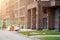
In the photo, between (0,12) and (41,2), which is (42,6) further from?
(0,12)

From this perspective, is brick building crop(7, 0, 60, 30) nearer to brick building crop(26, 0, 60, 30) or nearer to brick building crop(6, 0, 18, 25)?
brick building crop(26, 0, 60, 30)

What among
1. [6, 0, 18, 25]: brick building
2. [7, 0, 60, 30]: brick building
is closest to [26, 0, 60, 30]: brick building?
[7, 0, 60, 30]: brick building

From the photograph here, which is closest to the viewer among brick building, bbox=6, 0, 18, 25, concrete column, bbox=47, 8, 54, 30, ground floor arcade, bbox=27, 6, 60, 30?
ground floor arcade, bbox=27, 6, 60, 30

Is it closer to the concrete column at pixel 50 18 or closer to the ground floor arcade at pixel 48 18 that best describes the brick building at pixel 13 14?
the ground floor arcade at pixel 48 18

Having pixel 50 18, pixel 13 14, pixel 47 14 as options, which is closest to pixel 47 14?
pixel 47 14

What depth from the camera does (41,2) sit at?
180 ft

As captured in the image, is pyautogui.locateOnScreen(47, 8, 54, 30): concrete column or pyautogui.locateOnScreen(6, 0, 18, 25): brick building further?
pyautogui.locateOnScreen(6, 0, 18, 25): brick building

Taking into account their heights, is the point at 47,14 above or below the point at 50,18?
above

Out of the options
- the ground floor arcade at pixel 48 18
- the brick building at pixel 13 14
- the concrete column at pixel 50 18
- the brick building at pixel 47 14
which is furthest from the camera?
the brick building at pixel 13 14

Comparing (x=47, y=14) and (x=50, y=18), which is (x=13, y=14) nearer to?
(x=47, y=14)

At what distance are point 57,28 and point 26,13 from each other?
19.1 meters

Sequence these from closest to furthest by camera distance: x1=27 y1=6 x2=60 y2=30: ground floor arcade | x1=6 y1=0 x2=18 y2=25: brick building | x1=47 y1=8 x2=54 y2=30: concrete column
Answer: x1=27 y1=6 x2=60 y2=30: ground floor arcade, x1=47 y1=8 x2=54 y2=30: concrete column, x1=6 y1=0 x2=18 y2=25: brick building

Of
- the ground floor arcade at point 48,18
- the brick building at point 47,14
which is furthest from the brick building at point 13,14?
the brick building at point 47,14

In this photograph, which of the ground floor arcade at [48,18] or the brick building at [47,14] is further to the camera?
the ground floor arcade at [48,18]
